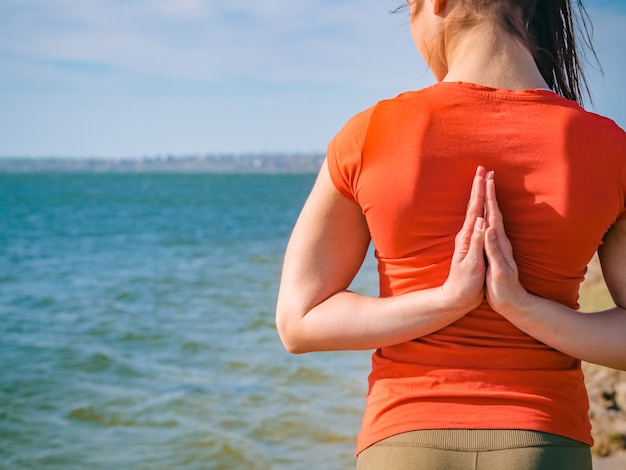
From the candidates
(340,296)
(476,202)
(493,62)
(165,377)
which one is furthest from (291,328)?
(165,377)

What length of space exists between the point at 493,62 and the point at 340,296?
55cm

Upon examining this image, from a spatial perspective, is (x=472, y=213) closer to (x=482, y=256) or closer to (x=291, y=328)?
(x=482, y=256)

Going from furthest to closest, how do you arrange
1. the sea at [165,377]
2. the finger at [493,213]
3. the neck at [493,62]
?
the sea at [165,377] < the neck at [493,62] < the finger at [493,213]

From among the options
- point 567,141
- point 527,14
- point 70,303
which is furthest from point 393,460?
point 70,303

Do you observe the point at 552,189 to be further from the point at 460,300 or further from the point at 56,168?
the point at 56,168

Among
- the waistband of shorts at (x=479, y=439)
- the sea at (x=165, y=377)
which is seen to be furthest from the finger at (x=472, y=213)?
the sea at (x=165, y=377)

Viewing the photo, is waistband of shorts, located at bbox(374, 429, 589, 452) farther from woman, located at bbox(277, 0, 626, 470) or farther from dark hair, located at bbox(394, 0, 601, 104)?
dark hair, located at bbox(394, 0, 601, 104)

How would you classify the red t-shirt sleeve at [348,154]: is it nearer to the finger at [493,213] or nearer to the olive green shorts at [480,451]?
the finger at [493,213]

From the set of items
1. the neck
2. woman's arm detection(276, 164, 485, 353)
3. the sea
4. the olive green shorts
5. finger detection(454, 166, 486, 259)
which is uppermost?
the neck

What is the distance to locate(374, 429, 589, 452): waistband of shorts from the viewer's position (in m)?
1.33

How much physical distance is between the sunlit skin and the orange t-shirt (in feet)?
0.13

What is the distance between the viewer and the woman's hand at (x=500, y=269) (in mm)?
1326

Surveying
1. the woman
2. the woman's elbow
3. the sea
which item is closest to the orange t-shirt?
the woman

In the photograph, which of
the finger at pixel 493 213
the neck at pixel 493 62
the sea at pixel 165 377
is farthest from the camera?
the sea at pixel 165 377
